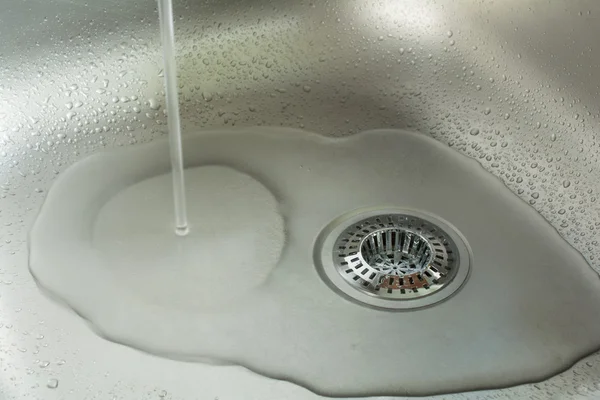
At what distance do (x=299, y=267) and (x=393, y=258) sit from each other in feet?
0.32

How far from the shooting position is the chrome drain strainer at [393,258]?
0.71 metres

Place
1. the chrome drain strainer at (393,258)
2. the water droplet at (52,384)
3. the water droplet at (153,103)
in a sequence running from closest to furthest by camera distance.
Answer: the water droplet at (52,384) < the chrome drain strainer at (393,258) < the water droplet at (153,103)

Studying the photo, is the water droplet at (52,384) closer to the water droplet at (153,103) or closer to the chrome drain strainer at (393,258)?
the chrome drain strainer at (393,258)

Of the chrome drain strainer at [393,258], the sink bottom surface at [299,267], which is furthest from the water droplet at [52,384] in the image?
the chrome drain strainer at [393,258]

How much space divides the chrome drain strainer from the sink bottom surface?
1cm

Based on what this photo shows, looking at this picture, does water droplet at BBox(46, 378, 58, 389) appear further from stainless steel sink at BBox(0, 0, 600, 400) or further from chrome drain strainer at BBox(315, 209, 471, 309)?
chrome drain strainer at BBox(315, 209, 471, 309)

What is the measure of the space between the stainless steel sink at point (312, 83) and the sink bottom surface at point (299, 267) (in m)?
0.03

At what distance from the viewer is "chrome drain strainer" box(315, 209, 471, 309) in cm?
71

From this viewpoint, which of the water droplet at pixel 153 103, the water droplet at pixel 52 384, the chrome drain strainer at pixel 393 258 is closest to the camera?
the water droplet at pixel 52 384

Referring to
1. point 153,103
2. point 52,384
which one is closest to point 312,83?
point 153,103

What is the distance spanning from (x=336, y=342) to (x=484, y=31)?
0.44 metres

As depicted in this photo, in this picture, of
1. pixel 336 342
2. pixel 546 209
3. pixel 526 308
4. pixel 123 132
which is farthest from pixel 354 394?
pixel 123 132

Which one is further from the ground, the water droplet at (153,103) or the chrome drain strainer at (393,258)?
the water droplet at (153,103)

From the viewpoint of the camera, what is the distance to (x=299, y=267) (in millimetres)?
729
